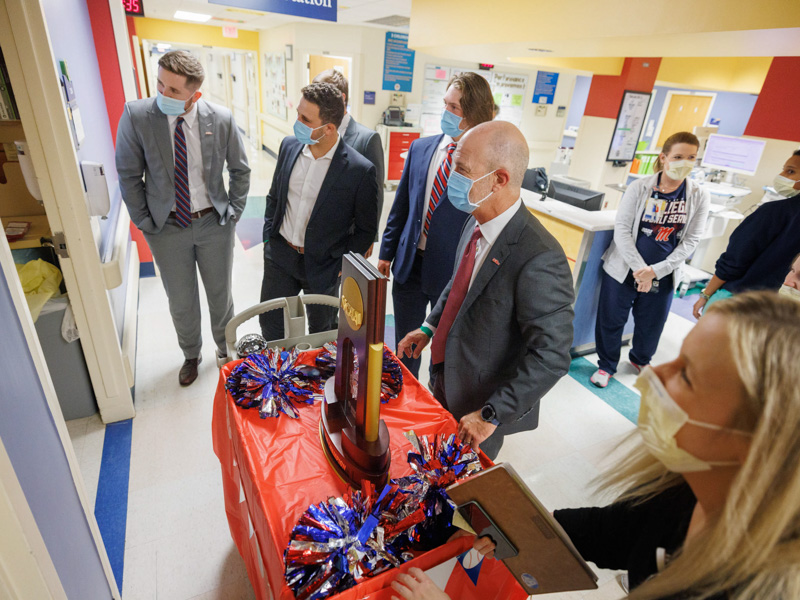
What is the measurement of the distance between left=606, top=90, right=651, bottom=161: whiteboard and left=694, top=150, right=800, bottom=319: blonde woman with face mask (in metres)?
3.21

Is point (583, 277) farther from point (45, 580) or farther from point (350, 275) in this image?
point (45, 580)

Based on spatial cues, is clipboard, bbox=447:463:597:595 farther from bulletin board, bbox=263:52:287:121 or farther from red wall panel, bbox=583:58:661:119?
bulletin board, bbox=263:52:287:121

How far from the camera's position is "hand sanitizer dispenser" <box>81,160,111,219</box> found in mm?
2115

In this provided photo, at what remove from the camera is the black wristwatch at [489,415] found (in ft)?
4.68

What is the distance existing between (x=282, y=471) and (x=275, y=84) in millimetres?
9968

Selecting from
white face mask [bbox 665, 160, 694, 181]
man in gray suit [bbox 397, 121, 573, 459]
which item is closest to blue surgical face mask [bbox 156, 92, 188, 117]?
man in gray suit [bbox 397, 121, 573, 459]

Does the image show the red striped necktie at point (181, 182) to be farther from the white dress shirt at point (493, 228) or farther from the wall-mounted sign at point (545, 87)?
the wall-mounted sign at point (545, 87)

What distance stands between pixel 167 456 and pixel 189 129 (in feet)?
5.78

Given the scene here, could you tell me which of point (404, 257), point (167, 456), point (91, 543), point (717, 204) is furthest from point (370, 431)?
point (717, 204)

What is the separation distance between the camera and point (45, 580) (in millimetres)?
902

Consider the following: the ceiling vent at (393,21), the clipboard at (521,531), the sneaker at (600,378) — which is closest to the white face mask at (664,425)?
the clipboard at (521,531)

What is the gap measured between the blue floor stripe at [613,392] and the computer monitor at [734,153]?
3.61 metres

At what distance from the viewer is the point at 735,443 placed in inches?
27.1

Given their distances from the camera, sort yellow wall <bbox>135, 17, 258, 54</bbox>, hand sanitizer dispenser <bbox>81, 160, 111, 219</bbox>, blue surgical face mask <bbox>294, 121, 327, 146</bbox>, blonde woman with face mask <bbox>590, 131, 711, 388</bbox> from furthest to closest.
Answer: yellow wall <bbox>135, 17, 258, 54</bbox> → blonde woman with face mask <bbox>590, 131, 711, 388</bbox> → blue surgical face mask <bbox>294, 121, 327, 146</bbox> → hand sanitizer dispenser <bbox>81, 160, 111, 219</bbox>
